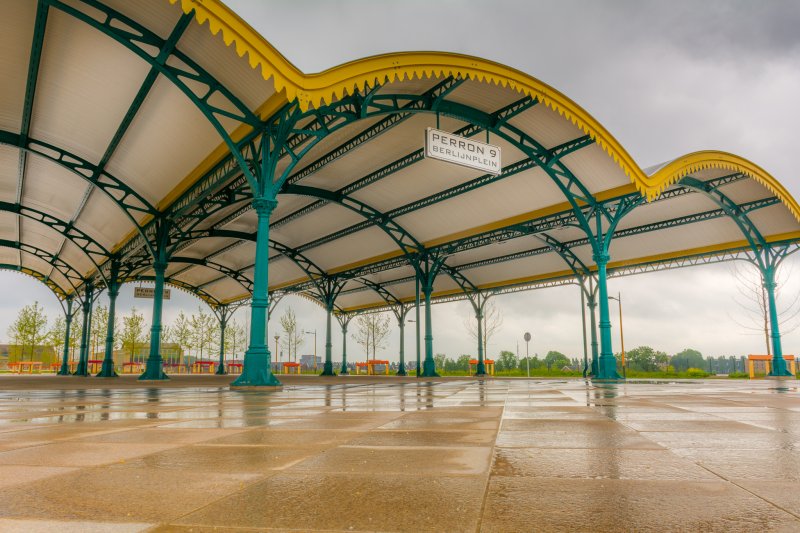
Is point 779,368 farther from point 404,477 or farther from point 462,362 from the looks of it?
point 462,362

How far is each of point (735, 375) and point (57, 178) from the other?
1499 inches

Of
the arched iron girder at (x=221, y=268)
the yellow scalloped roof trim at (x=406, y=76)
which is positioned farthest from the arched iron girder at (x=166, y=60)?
the arched iron girder at (x=221, y=268)

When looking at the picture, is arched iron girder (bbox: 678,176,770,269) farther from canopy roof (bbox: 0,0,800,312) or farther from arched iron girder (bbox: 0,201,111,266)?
arched iron girder (bbox: 0,201,111,266)

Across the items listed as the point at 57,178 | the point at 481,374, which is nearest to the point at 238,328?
the point at 481,374

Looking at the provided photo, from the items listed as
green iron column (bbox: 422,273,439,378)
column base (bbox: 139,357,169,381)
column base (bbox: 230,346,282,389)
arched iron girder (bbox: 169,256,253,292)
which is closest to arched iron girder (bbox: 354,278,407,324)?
arched iron girder (bbox: 169,256,253,292)

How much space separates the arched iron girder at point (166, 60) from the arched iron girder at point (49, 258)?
88.1 ft

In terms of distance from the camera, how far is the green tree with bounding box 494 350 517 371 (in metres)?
50.1

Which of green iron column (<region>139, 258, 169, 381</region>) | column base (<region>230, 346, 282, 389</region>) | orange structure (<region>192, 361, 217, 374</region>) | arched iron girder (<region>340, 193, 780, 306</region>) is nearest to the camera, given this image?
column base (<region>230, 346, 282, 389</region>)

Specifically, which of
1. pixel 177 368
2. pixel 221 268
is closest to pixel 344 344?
pixel 221 268

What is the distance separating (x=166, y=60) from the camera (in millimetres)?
12336

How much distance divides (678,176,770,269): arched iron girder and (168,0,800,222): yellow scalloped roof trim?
136 cm

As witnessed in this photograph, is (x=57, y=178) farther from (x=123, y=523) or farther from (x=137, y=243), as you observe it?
(x=123, y=523)

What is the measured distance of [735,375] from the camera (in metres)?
29.8

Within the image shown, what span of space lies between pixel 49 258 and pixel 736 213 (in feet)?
142
